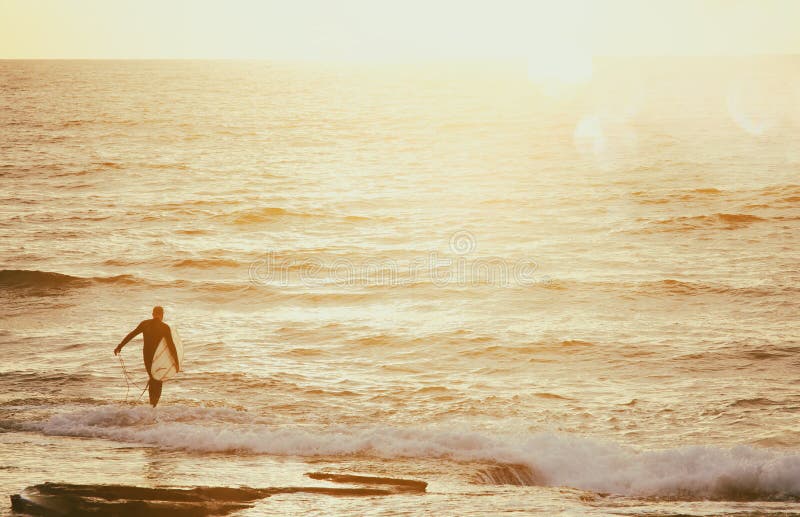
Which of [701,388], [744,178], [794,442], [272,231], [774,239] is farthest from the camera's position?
[744,178]

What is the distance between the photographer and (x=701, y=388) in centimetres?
1578

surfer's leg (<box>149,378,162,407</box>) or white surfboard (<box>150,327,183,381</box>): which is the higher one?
white surfboard (<box>150,327,183,381</box>)

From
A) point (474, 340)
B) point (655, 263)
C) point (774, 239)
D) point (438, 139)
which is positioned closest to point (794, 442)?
point (474, 340)

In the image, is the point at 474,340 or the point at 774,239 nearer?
the point at 474,340

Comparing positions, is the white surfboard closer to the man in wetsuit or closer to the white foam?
the man in wetsuit

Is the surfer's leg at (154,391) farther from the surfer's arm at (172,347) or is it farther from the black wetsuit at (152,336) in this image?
the surfer's arm at (172,347)

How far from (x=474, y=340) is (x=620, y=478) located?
8.10 metres

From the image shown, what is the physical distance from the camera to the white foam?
1112 centimetres

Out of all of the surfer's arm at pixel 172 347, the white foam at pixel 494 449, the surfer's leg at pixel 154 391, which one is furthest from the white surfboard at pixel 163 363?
the white foam at pixel 494 449

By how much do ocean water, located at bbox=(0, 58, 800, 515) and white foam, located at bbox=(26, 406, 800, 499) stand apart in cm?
5

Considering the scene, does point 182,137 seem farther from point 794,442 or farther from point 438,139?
point 794,442

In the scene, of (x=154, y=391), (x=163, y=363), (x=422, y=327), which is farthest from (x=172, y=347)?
(x=422, y=327)

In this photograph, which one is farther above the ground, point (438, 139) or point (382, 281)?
point (438, 139)

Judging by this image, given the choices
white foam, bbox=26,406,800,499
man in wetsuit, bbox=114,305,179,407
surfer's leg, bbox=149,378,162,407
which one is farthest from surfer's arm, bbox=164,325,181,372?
white foam, bbox=26,406,800,499
